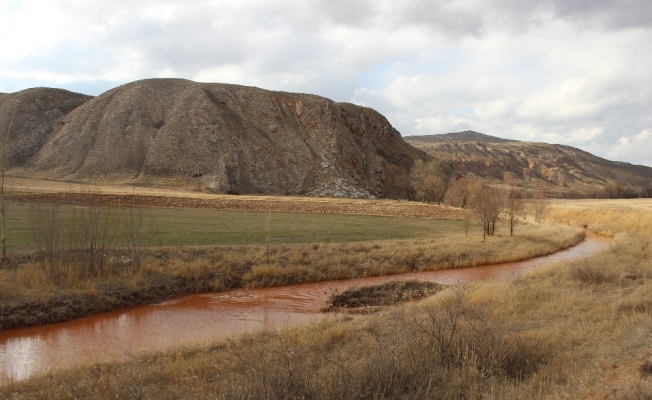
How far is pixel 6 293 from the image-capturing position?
15383mm

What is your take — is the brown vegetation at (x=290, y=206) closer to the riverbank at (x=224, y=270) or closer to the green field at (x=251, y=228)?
the green field at (x=251, y=228)

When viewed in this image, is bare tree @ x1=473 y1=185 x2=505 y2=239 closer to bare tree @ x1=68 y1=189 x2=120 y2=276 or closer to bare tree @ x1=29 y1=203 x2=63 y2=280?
bare tree @ x1=68 y1=189 x2=120 y2=276

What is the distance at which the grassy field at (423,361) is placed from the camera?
6.75 meters

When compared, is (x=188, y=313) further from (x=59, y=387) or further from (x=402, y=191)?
(x=402, y=191)

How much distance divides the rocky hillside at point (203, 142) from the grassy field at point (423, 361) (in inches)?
2370

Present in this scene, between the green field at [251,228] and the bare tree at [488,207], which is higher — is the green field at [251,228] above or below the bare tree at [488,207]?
below

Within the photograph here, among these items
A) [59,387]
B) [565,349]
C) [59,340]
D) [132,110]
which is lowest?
[59,340]

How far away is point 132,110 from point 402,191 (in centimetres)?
5335

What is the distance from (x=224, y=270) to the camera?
835 inches

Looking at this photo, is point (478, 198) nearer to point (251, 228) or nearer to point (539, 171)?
point (251, 228)

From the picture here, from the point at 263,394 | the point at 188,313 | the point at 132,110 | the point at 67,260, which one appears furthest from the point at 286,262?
the point at 132,110

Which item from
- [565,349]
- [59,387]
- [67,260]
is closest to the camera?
[59,387]

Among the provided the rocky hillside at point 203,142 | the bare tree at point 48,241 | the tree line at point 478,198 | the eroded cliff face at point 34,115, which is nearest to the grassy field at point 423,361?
the bare tree at point 48,241

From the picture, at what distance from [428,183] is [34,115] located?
7339 centimetres
